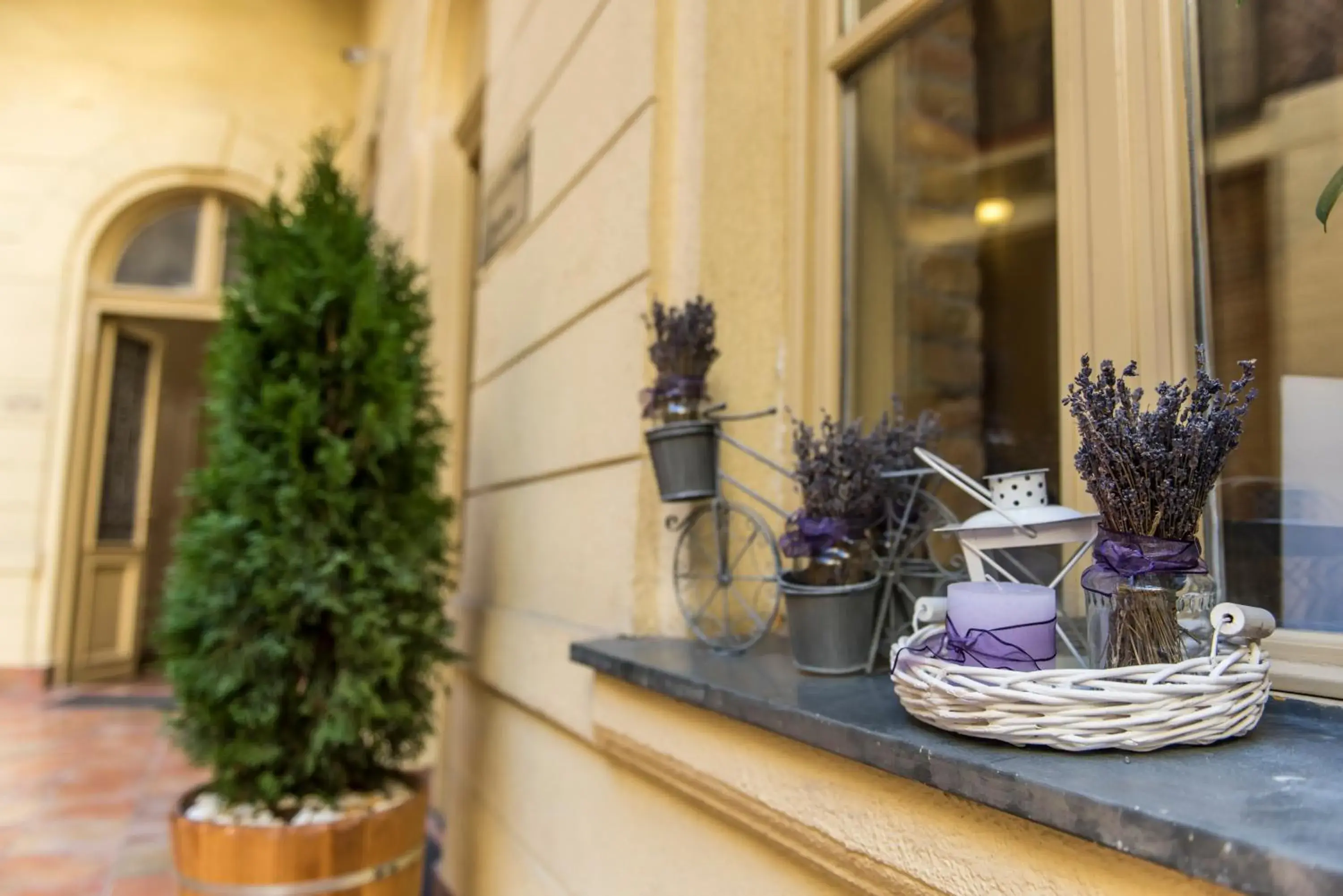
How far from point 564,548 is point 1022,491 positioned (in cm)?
122

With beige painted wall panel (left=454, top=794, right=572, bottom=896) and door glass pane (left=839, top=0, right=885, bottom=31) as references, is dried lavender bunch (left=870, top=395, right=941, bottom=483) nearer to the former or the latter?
door glass pane (left=839, top=0, right=885, bottom=31)

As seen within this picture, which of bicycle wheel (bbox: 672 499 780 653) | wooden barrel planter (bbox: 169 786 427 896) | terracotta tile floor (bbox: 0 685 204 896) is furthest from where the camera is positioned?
terracotta tile floor (bbox: 0 685 204 896)

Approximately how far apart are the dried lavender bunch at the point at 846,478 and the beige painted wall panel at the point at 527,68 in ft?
4.34

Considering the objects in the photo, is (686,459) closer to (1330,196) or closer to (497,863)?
(1330,196)

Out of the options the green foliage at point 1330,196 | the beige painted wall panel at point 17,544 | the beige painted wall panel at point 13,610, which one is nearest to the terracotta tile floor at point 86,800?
the beige painted wall panel at point 13,610

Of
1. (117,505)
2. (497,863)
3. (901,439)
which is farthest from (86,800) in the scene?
(901,439)

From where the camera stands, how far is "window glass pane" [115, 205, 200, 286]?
22.0 feet

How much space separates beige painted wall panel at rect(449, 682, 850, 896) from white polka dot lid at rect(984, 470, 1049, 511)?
491 millimetres

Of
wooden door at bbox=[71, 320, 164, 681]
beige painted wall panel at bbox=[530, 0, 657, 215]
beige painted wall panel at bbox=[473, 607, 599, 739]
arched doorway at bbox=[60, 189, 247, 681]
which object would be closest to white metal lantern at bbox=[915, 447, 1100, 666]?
beige painted wall panel at bbox=[473, 607, 599, 739]

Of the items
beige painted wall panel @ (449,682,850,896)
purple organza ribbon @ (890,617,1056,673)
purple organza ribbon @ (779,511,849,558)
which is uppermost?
purple organza ribbon @ (779,511,849,558)

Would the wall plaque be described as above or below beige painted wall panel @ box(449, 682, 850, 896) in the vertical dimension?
above

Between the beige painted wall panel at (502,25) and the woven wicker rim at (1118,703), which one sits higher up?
the beige painted wall panel at (502,25)

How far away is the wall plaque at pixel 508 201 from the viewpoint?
249cm

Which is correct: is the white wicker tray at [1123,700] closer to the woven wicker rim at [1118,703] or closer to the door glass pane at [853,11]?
the woven wicker rim at [1118,703]
